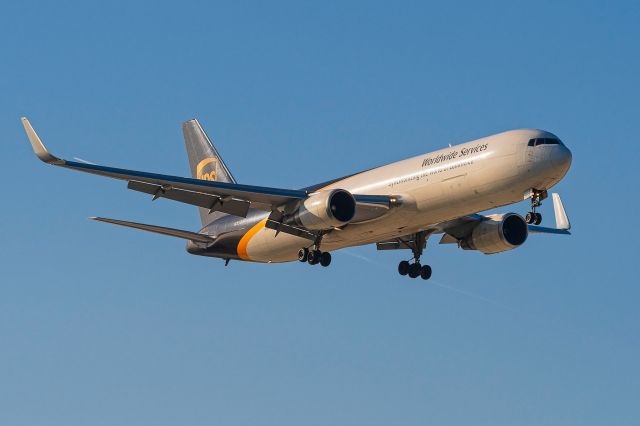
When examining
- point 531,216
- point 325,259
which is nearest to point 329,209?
point 325,259

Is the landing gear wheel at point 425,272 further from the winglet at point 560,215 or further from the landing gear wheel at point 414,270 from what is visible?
the winglet at point 560,215

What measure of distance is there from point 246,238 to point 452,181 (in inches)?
445

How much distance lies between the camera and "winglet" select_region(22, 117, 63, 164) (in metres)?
48.7

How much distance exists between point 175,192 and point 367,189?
7972 millimetres

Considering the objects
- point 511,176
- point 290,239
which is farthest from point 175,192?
point 511,176

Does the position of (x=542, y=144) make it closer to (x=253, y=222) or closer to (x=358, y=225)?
(x=358, y=225)

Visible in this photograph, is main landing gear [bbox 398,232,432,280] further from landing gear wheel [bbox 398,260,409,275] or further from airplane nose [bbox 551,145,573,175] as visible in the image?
airplane nose [bbox 551,145,573,175]

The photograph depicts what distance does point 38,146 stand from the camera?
48781 millimetres

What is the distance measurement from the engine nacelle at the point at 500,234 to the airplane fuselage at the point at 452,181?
15.4 feet

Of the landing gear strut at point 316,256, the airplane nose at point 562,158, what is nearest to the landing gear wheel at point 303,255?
the landing gear strut at point 316,256

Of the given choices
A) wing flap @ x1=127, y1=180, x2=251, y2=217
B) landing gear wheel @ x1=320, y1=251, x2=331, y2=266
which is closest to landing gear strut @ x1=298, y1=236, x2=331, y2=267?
landing gear wheel @ x1=320, y1=251, x2=331, y2=266

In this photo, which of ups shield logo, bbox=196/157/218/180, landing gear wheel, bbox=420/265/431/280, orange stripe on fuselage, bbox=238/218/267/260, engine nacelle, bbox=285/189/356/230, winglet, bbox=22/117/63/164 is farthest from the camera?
ups shield logo, bbox=196/157/218/180

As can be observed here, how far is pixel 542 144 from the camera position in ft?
162

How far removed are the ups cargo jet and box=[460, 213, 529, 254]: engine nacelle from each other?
44mm
